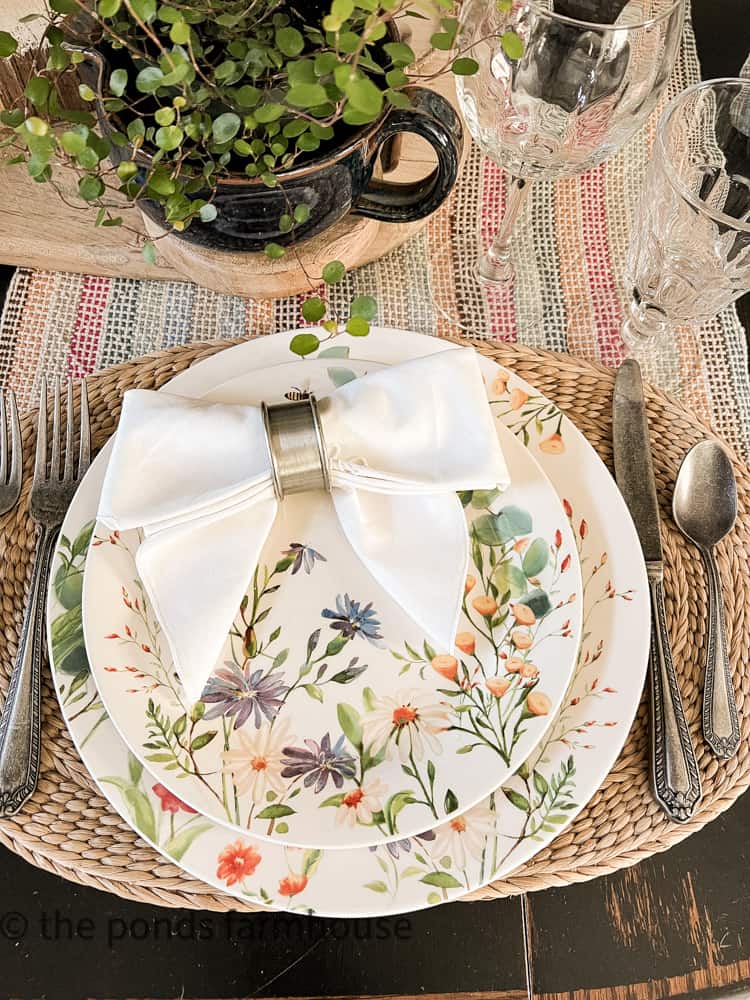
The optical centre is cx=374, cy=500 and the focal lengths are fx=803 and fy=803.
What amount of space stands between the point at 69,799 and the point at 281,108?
1.20 ft

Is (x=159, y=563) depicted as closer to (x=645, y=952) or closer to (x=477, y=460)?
(x=477, y=460)

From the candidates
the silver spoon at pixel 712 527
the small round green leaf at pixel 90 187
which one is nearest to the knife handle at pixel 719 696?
the silver spoon at pixel 712 527

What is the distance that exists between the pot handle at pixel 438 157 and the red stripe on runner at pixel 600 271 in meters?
0.20

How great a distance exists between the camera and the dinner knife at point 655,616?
16.9 inches

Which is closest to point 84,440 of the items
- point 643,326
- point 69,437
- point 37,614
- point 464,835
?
point 69,437

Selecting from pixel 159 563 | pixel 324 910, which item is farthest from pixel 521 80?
pixel 324 910

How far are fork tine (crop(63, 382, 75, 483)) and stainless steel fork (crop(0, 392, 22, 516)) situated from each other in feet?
0.10

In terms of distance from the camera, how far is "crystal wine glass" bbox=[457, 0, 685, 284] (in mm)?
485

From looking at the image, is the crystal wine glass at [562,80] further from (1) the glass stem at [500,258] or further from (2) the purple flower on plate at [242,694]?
(2) the purple flower on plate at [242,694]

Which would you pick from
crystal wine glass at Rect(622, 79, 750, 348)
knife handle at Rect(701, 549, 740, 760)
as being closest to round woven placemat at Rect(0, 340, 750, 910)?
knife handle at Rect(701, 549, 740, 760)

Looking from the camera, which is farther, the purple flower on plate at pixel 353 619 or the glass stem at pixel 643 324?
the glass stem at pixel 643 324

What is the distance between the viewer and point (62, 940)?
47 cm

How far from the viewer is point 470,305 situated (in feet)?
2.10

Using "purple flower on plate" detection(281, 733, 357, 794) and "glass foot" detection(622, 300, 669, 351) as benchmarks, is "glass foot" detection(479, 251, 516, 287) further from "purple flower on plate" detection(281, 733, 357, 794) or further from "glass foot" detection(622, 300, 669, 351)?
"purple flower on plate" detection(281, 733, 357, 794)
